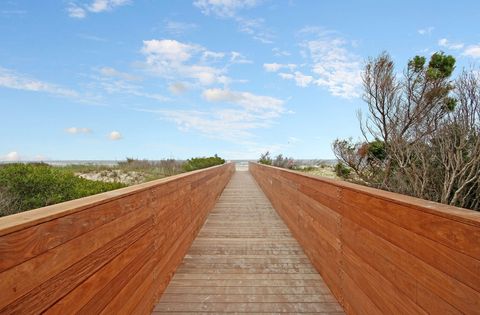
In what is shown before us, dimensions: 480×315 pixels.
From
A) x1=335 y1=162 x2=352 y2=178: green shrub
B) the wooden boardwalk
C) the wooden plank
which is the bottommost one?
the wooden boardwalk

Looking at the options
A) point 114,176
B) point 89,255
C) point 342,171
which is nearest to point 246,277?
point 89,255

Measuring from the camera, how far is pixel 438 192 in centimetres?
927

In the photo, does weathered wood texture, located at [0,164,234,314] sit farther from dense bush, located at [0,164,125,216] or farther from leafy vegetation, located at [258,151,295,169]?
Answer: leafy vegetation, located at [258,151,295,169]

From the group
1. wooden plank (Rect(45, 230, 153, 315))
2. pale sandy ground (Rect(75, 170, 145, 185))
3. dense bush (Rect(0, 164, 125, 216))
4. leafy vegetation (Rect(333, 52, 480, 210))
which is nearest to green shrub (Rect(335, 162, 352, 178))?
leafy vegetation (Rect(333, 52, 480, 210))

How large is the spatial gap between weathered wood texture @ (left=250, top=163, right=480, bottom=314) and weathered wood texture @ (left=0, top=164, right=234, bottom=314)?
1.63m


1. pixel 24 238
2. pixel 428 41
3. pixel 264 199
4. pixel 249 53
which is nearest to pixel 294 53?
pixel 249 53

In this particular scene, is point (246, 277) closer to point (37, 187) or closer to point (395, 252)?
point (395, 252)

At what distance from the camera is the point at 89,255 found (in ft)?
5.17

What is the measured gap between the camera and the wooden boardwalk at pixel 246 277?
288 cm

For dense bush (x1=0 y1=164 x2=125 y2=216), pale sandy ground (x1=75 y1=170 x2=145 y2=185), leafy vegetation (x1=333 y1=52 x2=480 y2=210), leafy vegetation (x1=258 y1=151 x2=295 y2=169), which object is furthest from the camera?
leafy vegetation (x1=258 y1=151 x2=295 y2=169)

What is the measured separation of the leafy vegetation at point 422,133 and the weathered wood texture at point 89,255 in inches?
337

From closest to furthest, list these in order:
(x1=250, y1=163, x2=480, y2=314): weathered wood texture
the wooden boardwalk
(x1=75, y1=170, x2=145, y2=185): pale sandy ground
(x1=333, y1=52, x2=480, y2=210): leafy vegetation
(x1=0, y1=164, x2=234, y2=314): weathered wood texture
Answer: (x1=0, y1=164, x2=234, y2=314): weathered wood texture < (x1=250, y1=163, x2=480, y2=314): weathered wood texture < the wooden boardwalk < (x1=333, y1=52, x2=480, y2=210): leafy vegetation < (x1=75, y1=170, x2=145, y2=185): pale sandy ground

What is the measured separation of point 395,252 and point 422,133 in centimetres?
1074

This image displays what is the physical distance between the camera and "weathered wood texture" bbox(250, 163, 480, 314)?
49.6 inches
